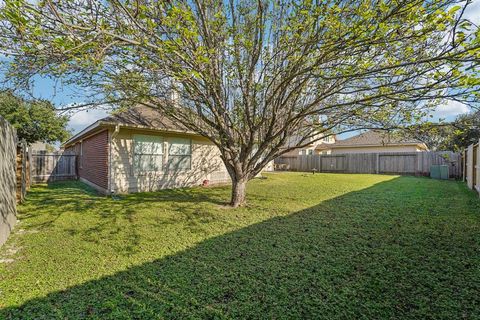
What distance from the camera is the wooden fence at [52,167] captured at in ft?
41.3

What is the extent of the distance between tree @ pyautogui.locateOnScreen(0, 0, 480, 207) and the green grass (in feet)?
7.66

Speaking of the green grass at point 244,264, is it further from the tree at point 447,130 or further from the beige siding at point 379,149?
the beige siding at point 379,149

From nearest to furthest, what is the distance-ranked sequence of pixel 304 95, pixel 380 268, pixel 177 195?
pixel 380 268 < pixel 304 95 < pixel 177 195

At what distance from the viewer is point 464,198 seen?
25.4ft

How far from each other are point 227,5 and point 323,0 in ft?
8.94

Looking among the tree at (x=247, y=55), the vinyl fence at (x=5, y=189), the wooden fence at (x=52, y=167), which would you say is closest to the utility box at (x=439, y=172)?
the tree at (x=247, y=55)

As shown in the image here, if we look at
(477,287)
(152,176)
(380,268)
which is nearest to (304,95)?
(380,268)

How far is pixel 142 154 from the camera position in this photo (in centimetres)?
952

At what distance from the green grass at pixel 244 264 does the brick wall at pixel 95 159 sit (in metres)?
3.23

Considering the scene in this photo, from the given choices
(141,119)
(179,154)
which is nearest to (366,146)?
(179,154)

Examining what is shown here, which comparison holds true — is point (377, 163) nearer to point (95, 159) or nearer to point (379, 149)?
point (379, 149)

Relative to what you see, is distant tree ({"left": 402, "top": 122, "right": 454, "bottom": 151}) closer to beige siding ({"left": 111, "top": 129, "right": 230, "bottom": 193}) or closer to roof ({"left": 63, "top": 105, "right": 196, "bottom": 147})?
roof ({"left": 63, "top": 105, "right": 196, "bottom": 147})

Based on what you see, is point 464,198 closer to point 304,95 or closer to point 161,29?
point 304,95

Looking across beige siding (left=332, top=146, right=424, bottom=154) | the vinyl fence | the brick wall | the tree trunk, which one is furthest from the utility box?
the vinyl fence
